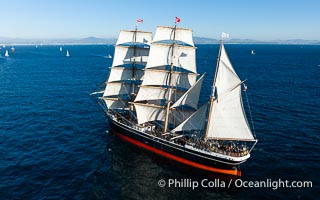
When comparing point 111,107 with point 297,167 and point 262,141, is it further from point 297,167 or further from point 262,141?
point 297,167

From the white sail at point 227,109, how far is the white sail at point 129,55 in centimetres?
1853

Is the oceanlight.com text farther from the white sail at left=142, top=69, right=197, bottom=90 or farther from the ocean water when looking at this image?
the white sail at left=142, top=69, right=197, bottom=90

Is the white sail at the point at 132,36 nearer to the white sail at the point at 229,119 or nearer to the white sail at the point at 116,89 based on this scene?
the white sail at the point at 116,89

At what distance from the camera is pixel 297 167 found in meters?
36.4

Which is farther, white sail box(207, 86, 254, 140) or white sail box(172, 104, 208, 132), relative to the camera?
white sail box(172, 104, 208, 132)

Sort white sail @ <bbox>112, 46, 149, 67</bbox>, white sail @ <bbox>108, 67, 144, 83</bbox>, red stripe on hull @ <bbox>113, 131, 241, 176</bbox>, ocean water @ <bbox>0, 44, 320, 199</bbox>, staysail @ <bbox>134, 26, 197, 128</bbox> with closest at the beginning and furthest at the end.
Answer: ocean water @ <bbox>0, 44, 320, 199</bbox> < red stripe on hull @ <bbox>113, 131, 241, 176</bbox> < staysail @ <bbox>134, 26, 197, 128</bbox> < white sail @ <bbox>112, 46, 149, 67</bbox> < white sail @ <bbox>108, 67, 144, 83</bbox>

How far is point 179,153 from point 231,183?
28.1ft

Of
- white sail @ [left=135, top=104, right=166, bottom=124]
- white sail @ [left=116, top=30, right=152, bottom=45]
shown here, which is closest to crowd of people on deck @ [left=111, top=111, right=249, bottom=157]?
white sail @ [left=135, top=104, right=166, bottom=124]

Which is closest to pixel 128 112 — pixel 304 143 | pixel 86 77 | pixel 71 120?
pixel 71 120

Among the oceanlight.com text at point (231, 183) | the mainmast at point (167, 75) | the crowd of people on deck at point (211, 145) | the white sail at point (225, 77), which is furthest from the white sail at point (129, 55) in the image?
the oceanlight.com text at point (231, 183)

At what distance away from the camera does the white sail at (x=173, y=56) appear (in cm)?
4288

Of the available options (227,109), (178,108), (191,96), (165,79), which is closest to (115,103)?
(165,79)

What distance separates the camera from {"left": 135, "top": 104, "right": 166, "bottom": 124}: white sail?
45131 mm

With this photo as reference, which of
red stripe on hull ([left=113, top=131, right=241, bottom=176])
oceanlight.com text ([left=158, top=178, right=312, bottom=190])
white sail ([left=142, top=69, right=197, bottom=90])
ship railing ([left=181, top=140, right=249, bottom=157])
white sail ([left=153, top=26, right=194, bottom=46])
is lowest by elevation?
oceanlight.com text ([left=158, top=178, right=312, bottom=190])
